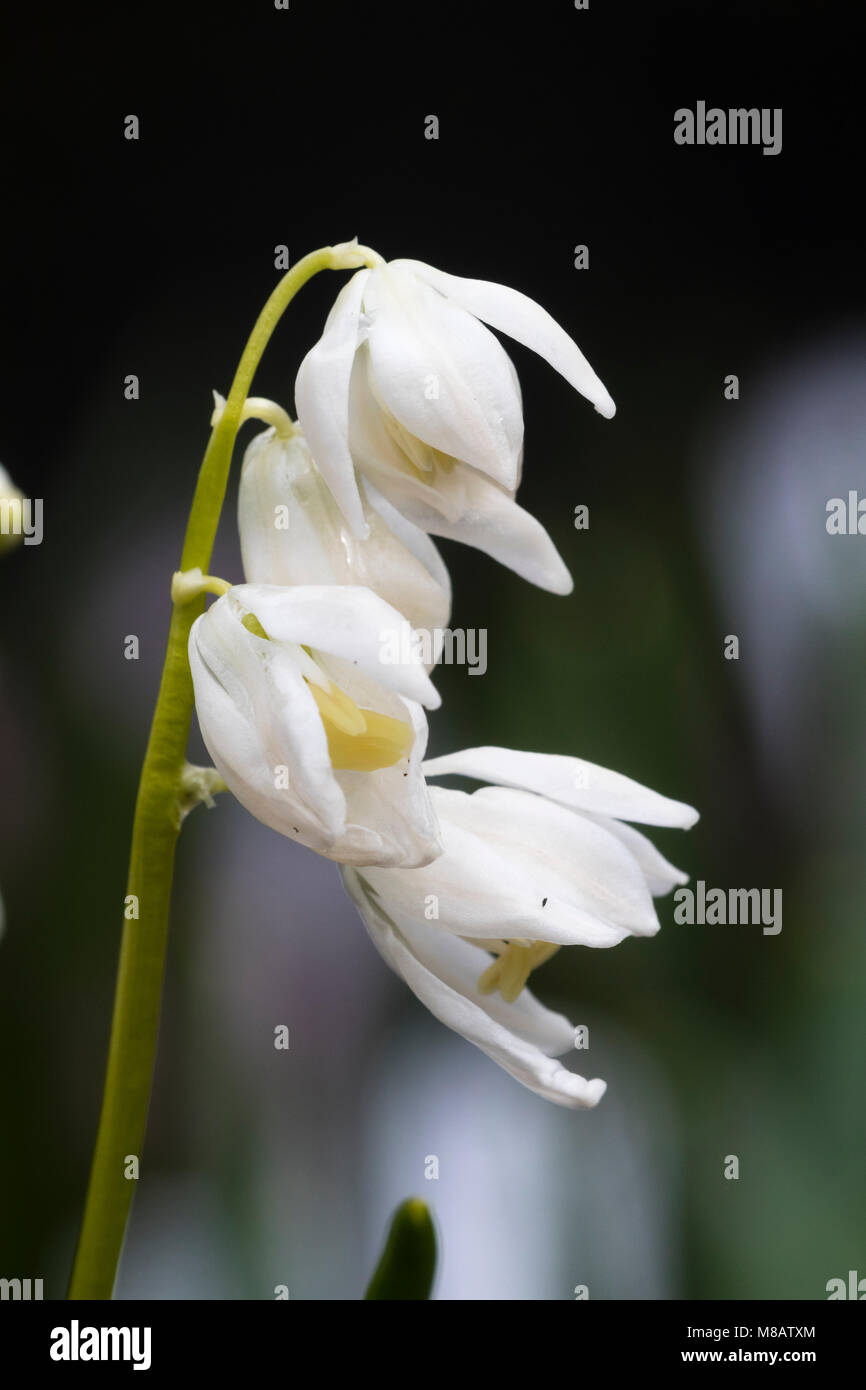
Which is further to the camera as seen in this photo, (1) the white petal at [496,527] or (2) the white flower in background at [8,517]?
(1) the white petal at [496,527]

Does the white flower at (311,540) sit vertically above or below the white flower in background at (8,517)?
above

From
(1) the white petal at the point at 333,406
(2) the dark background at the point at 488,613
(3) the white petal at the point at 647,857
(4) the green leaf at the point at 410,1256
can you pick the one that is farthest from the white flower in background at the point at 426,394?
(2) the dark background at the point at 488,613

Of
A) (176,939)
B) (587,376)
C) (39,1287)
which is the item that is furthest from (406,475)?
(176,939)

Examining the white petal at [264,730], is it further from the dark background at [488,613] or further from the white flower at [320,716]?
the dark background at [488,613]

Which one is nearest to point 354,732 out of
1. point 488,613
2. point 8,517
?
point 8,517

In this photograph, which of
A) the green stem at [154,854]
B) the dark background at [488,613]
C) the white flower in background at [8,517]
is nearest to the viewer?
the white flower in background at [8,517]
